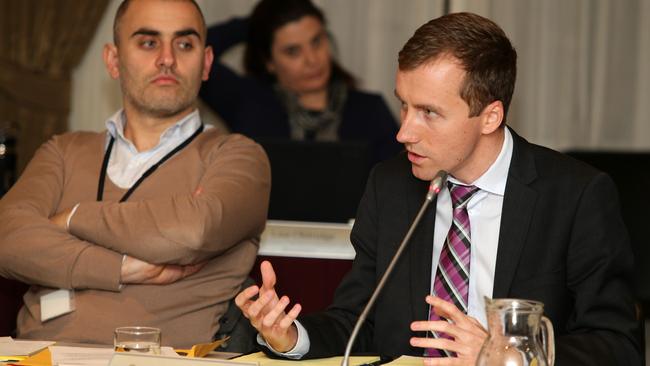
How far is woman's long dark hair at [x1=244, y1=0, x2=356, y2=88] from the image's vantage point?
15.8ft

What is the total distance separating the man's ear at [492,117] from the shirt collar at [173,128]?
1064 millimetres

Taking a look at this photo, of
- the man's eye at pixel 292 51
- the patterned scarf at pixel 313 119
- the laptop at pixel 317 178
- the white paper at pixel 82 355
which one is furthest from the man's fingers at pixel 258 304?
the man's eye at pixel 292 51

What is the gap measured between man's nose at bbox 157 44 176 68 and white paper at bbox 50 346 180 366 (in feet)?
3.70

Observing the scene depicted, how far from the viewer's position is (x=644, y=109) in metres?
5.41

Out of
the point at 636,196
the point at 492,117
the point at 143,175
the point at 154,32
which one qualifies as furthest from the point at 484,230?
A: the point at 636,196

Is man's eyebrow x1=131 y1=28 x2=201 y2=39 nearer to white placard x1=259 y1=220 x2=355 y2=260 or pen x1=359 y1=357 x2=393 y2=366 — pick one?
white placard x1=259 y1=220 x2=355 y2=260

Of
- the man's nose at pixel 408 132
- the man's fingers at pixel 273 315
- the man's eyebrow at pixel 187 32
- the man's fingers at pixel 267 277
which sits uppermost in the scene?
the man's eyebrow at pixel 187 32

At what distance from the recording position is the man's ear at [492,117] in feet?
7.10

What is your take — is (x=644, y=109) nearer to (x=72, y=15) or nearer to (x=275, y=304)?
(x=72, y=15)

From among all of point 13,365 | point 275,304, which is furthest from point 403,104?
point 13,365

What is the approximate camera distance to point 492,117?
2.18 meters

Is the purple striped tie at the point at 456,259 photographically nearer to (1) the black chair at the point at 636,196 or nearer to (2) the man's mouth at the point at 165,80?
(2) the man's mouth at the point at 165,80

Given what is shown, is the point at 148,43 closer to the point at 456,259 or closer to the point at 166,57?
the point at 166,57

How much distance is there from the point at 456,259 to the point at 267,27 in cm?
286
